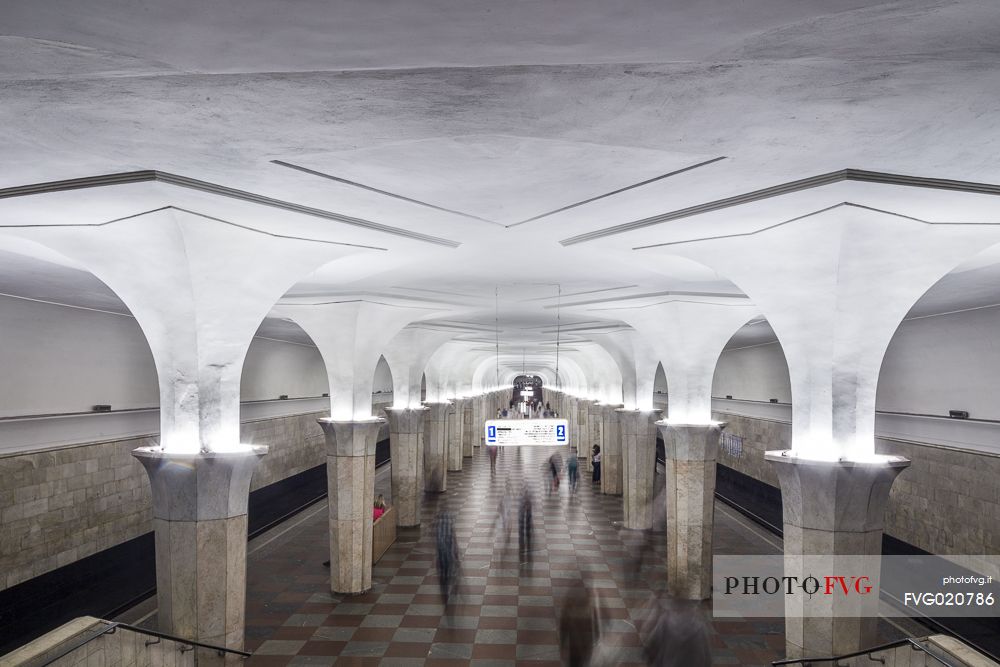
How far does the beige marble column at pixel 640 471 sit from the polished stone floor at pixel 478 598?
0.56m

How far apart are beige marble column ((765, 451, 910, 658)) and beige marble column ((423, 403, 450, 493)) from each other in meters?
15.2

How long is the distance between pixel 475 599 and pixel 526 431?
295cm

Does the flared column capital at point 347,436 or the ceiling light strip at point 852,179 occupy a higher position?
the ceiling light strip at point 852,179

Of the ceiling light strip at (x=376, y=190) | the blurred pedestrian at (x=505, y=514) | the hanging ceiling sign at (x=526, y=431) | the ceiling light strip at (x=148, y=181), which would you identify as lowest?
the blurred pedestrian at (x=505, y=514)

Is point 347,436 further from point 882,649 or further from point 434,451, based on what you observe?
point 434,451

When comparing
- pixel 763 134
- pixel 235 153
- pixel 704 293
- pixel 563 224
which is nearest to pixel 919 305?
pixel 704 293

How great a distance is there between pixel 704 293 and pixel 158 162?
26.7 feet

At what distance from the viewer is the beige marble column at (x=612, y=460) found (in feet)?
67.6

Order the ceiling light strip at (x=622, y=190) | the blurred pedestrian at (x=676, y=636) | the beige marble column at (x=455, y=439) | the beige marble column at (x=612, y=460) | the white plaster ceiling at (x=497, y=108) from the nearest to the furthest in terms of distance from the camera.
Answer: the white plaster ceiling at (x=497, y=108) < the ceiling light strip at (x=622, y=190) < the blurred pedestrian at (x=676, y=636) < the beige marble column at (x=612, y=460) < the beige marble column at (x=455, y=439)

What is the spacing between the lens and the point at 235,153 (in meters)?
3.92

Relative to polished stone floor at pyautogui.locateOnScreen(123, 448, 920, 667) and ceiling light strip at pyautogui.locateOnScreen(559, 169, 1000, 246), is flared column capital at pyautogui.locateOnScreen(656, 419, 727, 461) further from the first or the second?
ceiling light strip at pyautogui.locateOnScreen(559, 169, 1000, 246)

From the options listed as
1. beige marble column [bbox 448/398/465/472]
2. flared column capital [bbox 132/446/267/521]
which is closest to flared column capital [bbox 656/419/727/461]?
flared column capital [bbox 132/446/267/521]

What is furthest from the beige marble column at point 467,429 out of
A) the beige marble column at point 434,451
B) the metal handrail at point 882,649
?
the metal handrail at point 882,649

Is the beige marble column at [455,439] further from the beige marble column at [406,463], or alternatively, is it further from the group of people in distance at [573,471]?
the beige marble column at [406,463]
